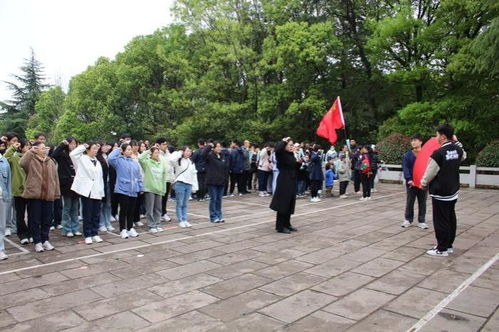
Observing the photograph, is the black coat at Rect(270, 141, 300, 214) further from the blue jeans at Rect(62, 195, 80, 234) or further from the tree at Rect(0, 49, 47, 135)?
the tree at Rect(0, 49, 47, 135)

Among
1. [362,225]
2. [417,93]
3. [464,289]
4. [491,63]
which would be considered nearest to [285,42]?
[417,93]

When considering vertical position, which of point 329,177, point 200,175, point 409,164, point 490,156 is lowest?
point 329,177

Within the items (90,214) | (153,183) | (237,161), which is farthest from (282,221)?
(237,161)

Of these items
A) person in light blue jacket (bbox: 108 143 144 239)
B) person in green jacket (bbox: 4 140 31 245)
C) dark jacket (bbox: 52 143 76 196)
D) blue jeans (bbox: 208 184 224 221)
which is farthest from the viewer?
blue jeans (bbox: 208 184 224 221)

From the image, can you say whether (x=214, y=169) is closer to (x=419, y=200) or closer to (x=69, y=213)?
(x=69, y=213)

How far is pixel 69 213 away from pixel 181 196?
2.18 metres

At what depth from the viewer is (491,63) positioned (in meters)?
13.5

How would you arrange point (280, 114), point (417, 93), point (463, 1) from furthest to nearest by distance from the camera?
point (280, 114), point (417, 93), point (463, 1)

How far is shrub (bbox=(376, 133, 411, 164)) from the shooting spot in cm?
1744

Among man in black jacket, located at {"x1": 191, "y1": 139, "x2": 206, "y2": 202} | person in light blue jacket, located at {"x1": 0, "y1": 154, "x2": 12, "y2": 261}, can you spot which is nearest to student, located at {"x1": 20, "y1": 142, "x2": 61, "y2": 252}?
person in light blue jacket, located at {"x1": 0, "y1": 154, "x2": 12, "y2": 261}

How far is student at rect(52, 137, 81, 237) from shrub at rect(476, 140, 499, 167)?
585 inches

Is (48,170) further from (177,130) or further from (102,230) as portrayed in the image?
(177,130)

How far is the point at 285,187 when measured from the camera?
303 inches

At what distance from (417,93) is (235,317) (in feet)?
64.9
